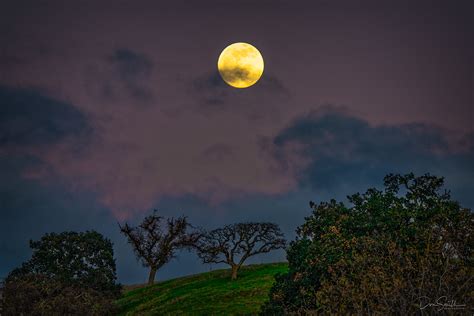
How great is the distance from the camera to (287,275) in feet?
97.5

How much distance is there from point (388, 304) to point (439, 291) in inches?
83.8

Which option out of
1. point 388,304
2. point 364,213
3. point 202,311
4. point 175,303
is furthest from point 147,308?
point 388,304

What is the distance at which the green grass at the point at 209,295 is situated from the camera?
5600 cm

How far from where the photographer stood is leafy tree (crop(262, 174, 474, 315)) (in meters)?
18.3

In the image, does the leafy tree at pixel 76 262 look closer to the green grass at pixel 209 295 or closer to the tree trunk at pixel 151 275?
the green grass at pixel 209 295

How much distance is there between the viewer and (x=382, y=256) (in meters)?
21.2

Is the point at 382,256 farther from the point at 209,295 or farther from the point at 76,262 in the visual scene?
the point at 76,262

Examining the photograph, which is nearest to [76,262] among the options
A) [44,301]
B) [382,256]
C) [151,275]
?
[151,275]
